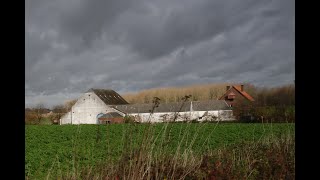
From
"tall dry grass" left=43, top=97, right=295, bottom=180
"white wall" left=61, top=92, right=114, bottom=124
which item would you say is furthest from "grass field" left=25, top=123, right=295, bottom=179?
"white wall" left=61, top=92, right=114, bottom=124

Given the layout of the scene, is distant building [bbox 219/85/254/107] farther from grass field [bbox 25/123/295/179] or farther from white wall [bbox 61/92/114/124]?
white wall [bbox 61/92/114/124]

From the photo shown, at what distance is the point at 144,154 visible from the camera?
3371 mm

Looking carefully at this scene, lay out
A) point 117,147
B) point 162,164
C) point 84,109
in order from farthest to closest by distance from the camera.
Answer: point 84,109 → point 117,147 → point 162,164

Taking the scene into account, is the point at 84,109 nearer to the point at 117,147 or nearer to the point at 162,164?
the point at 117,147

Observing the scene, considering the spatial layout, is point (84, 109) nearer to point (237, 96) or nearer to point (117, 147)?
point (237, 96)

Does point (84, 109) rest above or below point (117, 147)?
above

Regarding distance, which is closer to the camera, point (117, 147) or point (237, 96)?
point (117, 147)

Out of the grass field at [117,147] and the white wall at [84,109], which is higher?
the white wall at [84,109]

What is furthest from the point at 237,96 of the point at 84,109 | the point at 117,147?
the point at 117,147

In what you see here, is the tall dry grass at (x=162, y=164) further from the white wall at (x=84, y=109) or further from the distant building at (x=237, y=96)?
the distant building at (x=237, y=96)

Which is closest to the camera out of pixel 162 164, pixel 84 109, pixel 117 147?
pixel 162 164

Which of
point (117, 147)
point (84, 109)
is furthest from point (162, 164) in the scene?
point (84, 109)

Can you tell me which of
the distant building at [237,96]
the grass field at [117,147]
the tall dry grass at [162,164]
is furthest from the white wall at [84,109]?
the distant building at [237,96]

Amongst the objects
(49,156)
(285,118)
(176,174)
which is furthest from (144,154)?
(49,156)
